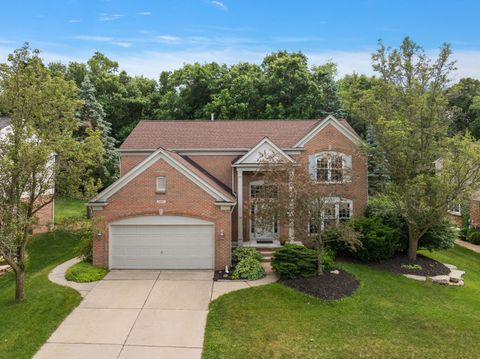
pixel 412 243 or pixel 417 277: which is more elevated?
pixel 412 243

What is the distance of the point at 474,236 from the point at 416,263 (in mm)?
11125

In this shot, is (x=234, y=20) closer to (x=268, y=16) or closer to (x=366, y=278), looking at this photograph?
(x=268, y=16)

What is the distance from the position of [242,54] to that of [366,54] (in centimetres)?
2363

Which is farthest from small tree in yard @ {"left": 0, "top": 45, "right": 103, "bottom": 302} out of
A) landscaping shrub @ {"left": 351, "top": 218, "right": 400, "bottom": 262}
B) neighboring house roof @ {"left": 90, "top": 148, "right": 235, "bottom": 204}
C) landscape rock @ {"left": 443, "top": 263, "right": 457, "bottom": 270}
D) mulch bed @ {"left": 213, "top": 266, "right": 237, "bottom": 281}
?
landscape rock @ {"left": 443, "top": 263, "right": 457, "bottom": 270}

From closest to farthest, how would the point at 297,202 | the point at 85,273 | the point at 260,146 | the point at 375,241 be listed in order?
the point at 297,202
the point at 85,273
the point at 375,241
the point at 260,146

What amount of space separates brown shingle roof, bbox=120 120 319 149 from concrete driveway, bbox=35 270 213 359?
799cm

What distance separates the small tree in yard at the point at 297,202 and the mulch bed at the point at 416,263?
10.5 ft

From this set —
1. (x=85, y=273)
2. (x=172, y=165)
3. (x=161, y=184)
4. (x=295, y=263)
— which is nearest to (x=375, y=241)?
(x=295, y=263)

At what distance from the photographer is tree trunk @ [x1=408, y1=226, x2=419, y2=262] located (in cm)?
1731

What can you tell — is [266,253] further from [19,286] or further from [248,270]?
[19,286]

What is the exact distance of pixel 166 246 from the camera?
1594 cm

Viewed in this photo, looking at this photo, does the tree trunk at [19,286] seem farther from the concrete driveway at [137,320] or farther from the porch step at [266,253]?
the porch step at [266,253]

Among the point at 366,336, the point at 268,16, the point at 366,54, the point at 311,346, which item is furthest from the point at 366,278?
the point at 268,16

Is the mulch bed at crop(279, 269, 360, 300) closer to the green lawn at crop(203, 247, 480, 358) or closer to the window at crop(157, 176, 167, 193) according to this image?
the green lawn at crop(203, 247, 480, 358)
